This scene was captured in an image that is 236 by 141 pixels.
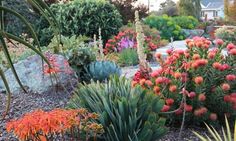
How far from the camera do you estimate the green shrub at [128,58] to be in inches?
452

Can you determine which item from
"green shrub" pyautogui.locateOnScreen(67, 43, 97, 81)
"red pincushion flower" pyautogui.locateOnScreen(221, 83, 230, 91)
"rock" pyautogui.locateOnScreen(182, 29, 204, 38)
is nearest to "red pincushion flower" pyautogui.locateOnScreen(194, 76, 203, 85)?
"red pincushion flower" pyautogui.locateOnScreen(221, 83, 230, 91)

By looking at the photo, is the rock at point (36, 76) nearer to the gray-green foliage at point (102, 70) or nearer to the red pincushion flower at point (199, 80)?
the gray-green foliage at point (102, 70)

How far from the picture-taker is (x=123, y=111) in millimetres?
3988

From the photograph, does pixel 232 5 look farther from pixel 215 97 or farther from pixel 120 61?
pixel 215 97

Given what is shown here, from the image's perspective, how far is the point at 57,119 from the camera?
2971mm

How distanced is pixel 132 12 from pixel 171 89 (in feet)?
59.8

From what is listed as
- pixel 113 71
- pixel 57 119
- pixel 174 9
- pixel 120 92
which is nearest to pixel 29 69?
pixel 113 71

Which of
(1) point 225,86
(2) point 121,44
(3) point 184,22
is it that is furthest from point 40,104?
(3) point 184,22

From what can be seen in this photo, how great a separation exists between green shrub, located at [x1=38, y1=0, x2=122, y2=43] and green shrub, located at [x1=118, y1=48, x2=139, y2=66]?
11.8 feet

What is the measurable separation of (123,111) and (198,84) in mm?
1593

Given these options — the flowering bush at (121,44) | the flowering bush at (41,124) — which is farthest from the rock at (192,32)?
the flowering bush at (41,124)

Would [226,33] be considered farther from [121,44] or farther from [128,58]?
[128,58]

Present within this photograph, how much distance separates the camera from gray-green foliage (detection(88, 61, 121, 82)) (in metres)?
7.12

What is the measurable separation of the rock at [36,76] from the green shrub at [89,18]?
797 centimetres
